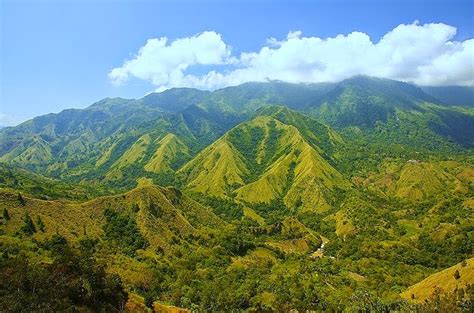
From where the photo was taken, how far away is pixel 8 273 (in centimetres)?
10362

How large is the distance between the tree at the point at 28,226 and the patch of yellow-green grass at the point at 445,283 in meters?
144

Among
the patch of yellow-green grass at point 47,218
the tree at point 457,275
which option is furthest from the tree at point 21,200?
the tree at point 457,275

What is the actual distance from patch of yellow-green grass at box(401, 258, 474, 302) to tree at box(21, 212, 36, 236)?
472 feet

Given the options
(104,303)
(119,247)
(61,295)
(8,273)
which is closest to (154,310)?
(104,303)

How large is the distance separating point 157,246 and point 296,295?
66082 millimetres

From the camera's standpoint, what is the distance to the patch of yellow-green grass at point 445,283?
155625 millimetres

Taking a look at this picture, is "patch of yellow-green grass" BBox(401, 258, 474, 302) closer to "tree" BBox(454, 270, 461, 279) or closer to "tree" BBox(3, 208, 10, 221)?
"tree" BBox(454, 270, 461, 279)

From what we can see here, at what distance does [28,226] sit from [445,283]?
157 metres

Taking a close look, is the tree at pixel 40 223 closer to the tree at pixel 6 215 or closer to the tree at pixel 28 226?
the tree at pixel 28 226

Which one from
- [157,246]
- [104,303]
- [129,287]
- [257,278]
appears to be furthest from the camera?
[157,246]

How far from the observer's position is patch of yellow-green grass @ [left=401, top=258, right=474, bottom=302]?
6127 inches

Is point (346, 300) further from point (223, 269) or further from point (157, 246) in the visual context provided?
point (157, 246)

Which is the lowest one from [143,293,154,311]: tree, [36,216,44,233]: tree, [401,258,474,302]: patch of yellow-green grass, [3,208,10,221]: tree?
[401,258,474,302]: patch of yellow-green grass

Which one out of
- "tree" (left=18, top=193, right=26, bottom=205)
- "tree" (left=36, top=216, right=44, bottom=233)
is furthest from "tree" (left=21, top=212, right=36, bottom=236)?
"tree" (left=18, top=193, right=26, bottom=205)
